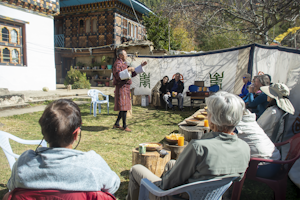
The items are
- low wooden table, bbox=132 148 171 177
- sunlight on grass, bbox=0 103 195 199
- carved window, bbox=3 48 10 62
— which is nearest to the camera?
low wooden table, bbox=132 148 171 177

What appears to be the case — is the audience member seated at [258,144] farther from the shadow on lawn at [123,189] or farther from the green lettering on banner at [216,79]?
the green lettering on banner at [216,79]

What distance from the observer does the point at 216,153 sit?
1257 mm

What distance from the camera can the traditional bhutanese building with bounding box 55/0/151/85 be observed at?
16.5 m

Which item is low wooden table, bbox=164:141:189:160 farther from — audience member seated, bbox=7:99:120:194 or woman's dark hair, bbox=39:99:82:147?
woman's dark hair, bbox=39:99:82:147

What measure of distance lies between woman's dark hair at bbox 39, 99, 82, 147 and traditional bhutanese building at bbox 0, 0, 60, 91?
1097 centimetres

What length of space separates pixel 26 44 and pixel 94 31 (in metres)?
7.70

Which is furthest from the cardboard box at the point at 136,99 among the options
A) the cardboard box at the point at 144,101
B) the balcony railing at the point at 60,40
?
the balcony railing at the point at 60,40

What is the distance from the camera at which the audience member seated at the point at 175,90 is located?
805 cm

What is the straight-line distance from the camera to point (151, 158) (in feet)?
8.02

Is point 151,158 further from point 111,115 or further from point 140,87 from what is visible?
point 140,87

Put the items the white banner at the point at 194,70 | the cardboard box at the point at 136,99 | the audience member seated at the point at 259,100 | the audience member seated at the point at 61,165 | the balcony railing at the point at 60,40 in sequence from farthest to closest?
the balcony railing at the point at 60,40, the cardboard box at the point at 136,99, the white banner at the point at 194,70, the audience member seated at the point at 259,100, the audience member seated at the point at 61,165

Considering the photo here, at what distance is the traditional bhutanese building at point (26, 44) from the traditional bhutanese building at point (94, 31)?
526cm

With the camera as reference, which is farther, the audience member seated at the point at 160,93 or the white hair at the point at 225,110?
the audience member seated at the point at 160,93

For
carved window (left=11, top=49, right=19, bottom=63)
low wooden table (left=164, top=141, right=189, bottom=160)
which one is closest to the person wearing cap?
low wooden table (left=164, top=141, right=189, bottom=160)
